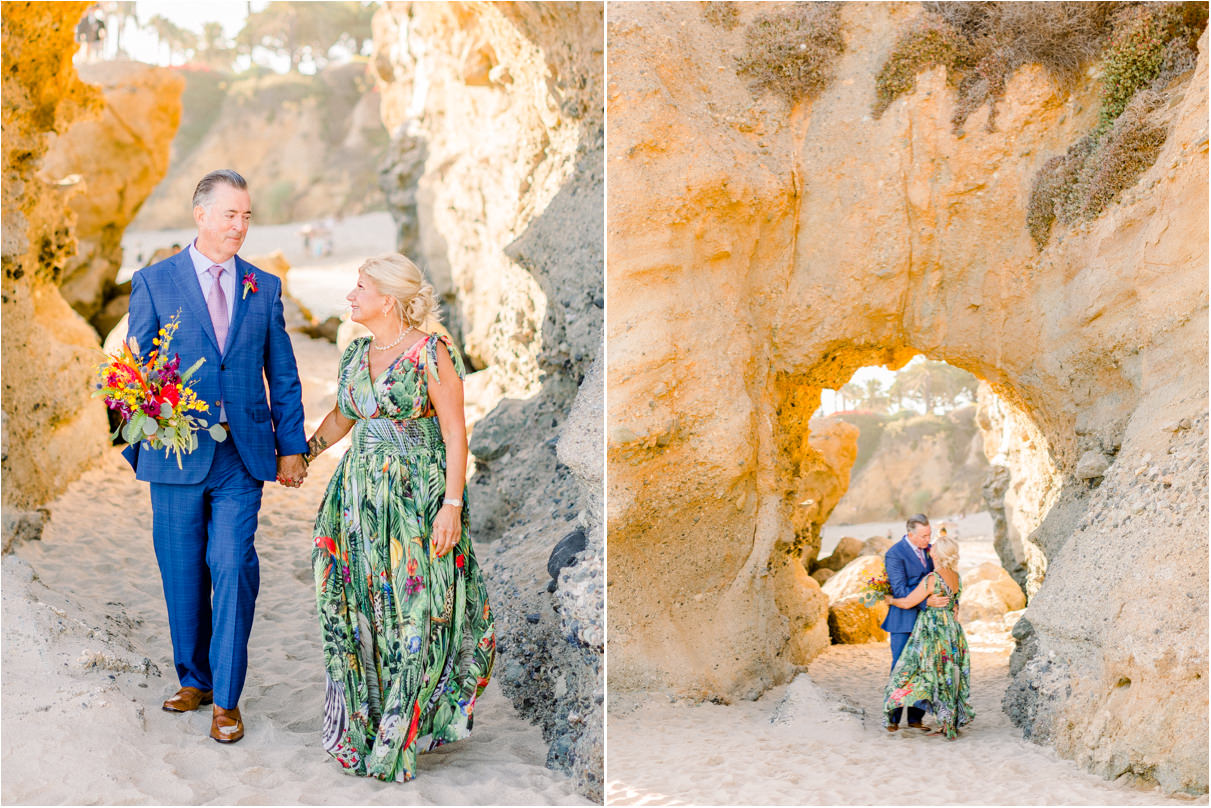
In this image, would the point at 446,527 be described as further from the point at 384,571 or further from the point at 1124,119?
the point at 1124,119

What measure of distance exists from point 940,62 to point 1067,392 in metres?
2.70

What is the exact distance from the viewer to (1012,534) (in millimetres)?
10930

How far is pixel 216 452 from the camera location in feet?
12.9

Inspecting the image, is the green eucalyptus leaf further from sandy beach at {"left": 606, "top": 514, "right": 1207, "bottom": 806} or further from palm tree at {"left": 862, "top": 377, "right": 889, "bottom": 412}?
palm tree at {"left": 862, "top": 377, "right": 889, "bottom": 412}

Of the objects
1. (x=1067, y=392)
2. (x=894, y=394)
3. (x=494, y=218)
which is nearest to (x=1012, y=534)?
(x=1067, y=392)

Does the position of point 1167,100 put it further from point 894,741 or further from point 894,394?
point 894,394

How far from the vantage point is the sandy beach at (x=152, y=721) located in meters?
3.52

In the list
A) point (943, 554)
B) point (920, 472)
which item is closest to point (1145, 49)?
point (943, 554)

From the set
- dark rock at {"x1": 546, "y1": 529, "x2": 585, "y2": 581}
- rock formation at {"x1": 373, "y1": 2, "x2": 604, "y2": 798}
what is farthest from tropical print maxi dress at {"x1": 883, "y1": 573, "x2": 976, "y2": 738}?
dark rock at {"x1": 546, "y1": 529, "x2": 585, "y2": 581}

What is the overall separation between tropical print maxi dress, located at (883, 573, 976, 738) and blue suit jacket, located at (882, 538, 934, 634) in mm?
56

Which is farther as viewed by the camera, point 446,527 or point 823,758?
point 823,758

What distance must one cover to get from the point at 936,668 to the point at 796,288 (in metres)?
3.12

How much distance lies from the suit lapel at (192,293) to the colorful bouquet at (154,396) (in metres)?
0.12

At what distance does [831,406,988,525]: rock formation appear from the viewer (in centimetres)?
2606
